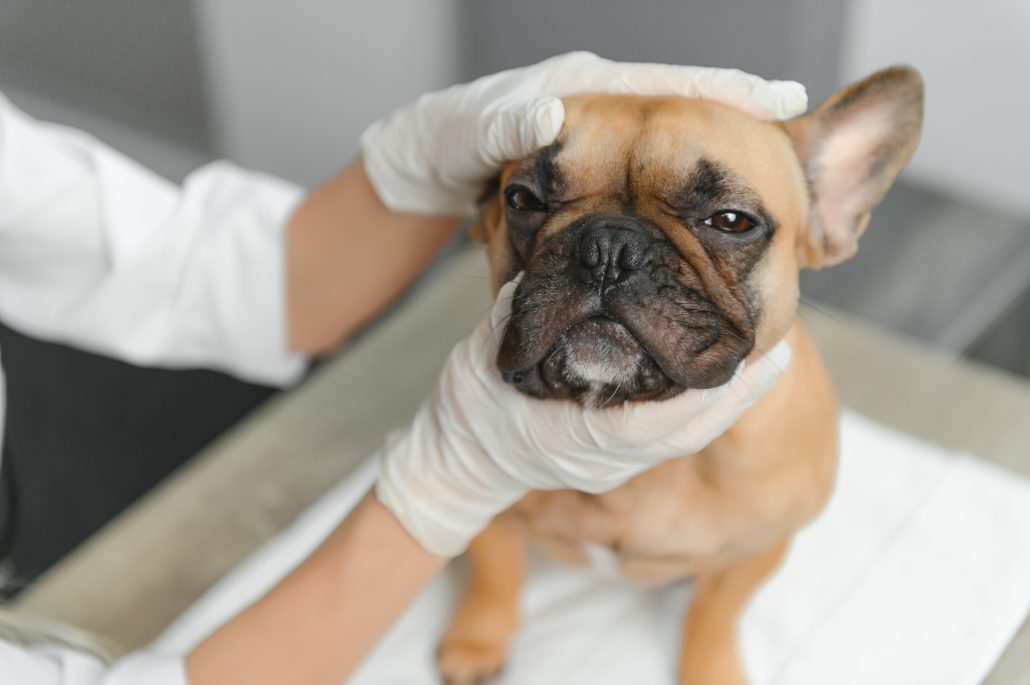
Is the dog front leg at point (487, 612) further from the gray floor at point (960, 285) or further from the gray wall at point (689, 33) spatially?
the gray floor at point (960, 285)

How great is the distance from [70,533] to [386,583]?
0.68 metres

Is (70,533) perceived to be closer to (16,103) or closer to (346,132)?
(16,103)

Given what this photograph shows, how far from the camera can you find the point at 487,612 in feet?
3.65

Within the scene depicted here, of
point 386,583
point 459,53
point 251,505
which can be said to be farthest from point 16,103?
point 459,53

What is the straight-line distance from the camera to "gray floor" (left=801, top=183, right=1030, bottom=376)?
179cm

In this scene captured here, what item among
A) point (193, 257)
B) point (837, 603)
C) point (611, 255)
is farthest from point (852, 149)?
point (193, 257)

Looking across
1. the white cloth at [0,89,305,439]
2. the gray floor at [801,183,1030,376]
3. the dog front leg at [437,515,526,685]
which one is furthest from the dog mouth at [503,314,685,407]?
the gray floor at [801,183,1030,376]

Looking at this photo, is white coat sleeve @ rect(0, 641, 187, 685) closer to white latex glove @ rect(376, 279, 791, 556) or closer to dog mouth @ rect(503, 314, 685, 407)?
white latex glove @ rect(376, 279, 791, 556)

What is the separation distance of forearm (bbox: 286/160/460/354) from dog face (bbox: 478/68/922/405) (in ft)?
1.08

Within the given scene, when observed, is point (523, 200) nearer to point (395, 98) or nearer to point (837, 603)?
point (837, 603)

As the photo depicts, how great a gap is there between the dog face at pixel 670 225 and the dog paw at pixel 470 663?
1.15 ft

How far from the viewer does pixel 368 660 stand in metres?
1.11

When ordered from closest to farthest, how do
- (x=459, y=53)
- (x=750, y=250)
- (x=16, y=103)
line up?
1. (x=750, y=250)
2. (x=16, y=103)
3. (x=459, y=53)

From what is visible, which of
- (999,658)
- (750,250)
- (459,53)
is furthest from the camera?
(459,53)
